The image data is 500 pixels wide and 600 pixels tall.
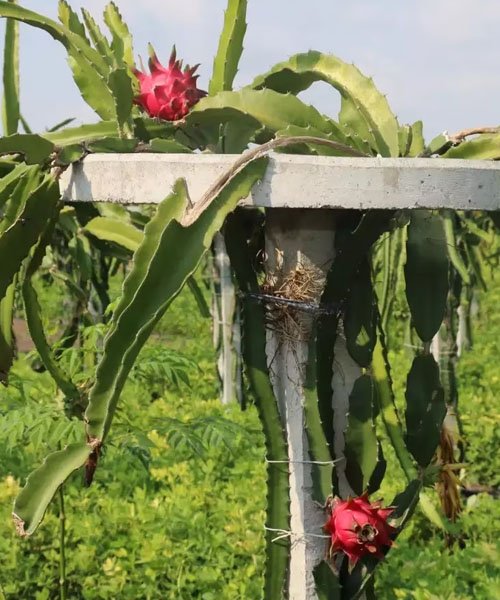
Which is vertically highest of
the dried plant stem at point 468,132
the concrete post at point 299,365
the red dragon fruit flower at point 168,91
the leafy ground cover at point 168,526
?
the red dragon fruit flower at point 168,91

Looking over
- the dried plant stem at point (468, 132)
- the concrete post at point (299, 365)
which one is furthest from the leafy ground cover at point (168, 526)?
the dried plant stem at point (468, 132)

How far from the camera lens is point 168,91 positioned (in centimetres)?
173

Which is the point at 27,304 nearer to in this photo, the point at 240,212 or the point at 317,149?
the point at 240,212

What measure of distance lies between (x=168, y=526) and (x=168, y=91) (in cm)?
182

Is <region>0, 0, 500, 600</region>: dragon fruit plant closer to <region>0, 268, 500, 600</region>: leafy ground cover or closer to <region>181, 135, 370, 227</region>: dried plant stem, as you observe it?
<region>181, 135, 370, 227</region>: dried plant stem

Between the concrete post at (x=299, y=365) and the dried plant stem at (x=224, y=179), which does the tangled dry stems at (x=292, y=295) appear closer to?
the concrete post at (x=299, y=365)

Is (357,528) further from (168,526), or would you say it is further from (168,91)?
(168,526)

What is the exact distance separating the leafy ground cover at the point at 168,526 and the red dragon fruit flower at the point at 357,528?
2.01 feet

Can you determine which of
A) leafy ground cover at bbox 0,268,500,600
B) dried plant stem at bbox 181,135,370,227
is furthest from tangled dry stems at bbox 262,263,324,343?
leafy ground cover at bbox 0,268,500,600

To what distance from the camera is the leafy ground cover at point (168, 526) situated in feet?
7.87

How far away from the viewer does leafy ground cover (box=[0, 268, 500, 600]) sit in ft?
7.87

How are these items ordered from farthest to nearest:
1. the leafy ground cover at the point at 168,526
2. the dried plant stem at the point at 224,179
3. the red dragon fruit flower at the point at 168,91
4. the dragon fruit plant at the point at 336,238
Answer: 1. the leafy ground cover at the point at 168,526
2. the red dragon fruit flower at the point at 168,91
3. the dragon fruit plant at the point at 336,238
4. the dried plant stem at the point at 224,179

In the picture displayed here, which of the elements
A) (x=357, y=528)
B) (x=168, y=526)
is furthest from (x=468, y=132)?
(x=168, y=526)

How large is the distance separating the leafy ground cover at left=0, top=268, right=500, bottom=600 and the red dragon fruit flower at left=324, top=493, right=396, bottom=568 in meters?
0.61
